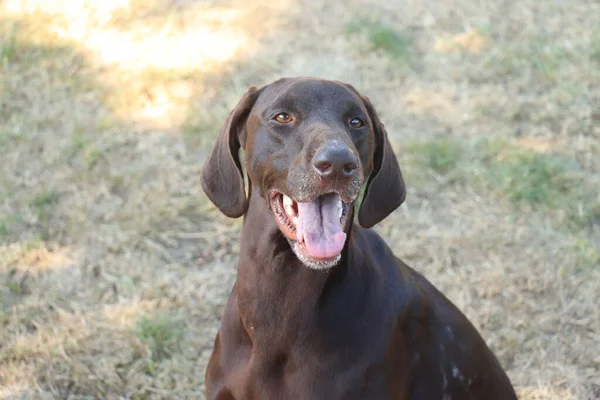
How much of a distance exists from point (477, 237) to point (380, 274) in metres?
2.28

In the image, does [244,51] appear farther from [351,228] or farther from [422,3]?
[351,228]

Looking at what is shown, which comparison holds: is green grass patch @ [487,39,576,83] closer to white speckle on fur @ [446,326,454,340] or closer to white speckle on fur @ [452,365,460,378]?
white speckle on fur @ [446,326,454,340]

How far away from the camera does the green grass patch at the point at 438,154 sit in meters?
6.09

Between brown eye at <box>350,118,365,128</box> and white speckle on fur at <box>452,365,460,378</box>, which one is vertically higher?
brown eye at <box>350,118,365,128</box>

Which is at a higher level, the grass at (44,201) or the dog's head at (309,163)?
the dog's head at (309,163)

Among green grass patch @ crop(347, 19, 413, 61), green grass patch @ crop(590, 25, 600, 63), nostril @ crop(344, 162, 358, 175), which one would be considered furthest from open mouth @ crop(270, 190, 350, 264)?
green grass patch @ crop(590, 25, 600, 63)

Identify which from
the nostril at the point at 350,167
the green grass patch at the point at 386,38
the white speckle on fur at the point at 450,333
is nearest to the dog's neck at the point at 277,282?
the nostril at the point at 350,167

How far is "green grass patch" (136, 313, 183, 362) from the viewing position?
4.70m

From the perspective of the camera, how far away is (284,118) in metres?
3.24

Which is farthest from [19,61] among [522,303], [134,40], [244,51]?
[522,303]

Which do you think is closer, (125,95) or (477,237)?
(477,237)

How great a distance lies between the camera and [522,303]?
16.8ft

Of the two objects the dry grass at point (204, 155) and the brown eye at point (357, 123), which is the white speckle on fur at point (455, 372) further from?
the dry grass at point (204, 155)

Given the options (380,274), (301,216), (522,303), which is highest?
(301,216)
